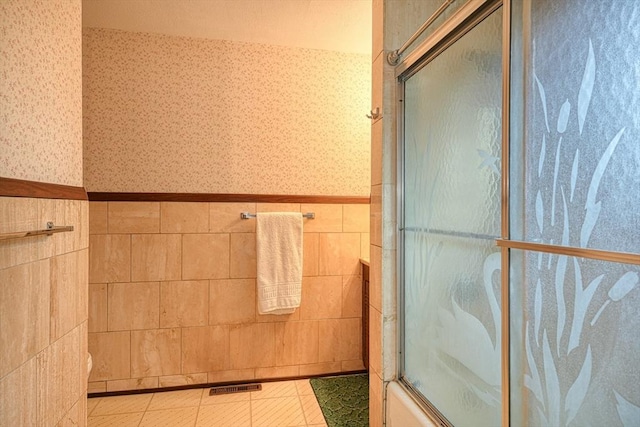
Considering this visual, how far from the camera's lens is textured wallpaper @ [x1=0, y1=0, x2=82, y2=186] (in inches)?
34.9

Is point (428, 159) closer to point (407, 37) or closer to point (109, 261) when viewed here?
point (407, 37)

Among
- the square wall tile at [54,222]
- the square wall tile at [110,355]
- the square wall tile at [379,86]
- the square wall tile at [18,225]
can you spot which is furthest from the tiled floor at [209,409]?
the square wall tile at [379,86]

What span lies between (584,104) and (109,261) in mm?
2480

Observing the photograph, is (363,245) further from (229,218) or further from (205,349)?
(205,349)

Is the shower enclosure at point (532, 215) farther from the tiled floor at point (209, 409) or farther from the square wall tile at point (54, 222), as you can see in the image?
the square wall tile at point (54, 222)

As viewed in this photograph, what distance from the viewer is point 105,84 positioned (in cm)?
216

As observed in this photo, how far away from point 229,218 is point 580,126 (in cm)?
201

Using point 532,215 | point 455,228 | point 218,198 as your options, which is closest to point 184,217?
point 218,198

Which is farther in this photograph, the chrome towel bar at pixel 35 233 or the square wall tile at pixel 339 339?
the square wall tile at pixel 339 339

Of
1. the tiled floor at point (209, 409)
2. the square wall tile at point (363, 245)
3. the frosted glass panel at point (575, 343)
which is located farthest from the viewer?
the square wall tile at point (363, 245)

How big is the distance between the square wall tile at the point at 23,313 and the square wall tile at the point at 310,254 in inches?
61.9

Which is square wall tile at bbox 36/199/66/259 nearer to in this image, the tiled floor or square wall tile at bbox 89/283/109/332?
square wall tile at bbox 89/283/109/332

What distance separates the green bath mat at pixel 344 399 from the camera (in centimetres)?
190

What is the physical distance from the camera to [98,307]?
7.07ft
